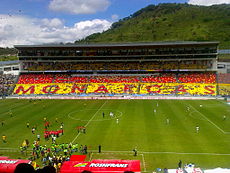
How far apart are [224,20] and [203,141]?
152 metres

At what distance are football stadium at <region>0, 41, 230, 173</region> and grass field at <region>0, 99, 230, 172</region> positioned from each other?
0.35 feet

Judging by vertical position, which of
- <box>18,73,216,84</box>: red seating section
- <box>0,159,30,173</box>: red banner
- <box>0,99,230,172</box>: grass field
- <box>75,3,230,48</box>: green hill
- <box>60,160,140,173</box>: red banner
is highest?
<box>75,3,230,48</box>: green hill

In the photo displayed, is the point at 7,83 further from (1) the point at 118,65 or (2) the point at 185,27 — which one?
(2) the point at 185,27

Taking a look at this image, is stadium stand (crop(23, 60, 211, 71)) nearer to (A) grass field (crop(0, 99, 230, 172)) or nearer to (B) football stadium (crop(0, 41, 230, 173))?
(B) football stadium (crop(0, 41, 230, 173))

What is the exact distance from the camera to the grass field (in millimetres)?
22734

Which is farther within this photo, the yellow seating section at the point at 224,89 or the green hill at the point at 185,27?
the green hill at the point at 185,27

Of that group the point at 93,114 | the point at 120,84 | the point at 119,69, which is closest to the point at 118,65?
the point at 119,69

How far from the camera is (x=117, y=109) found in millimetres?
44812

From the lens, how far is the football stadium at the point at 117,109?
22.0 metres

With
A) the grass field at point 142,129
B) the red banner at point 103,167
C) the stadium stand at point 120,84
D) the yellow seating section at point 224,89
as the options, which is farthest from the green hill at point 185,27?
the red banner at point 103,167

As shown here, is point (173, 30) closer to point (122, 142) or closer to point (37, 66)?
point (37, 66)

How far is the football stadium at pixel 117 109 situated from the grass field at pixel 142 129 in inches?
4.2

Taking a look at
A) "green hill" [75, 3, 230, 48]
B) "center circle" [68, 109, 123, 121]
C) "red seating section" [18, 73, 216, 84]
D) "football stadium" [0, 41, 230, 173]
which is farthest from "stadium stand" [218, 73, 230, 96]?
A: "green hill" [75, 3, 230, 48]

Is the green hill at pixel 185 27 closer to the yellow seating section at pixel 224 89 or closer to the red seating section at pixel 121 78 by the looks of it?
the red seating section at pixel 121 78
